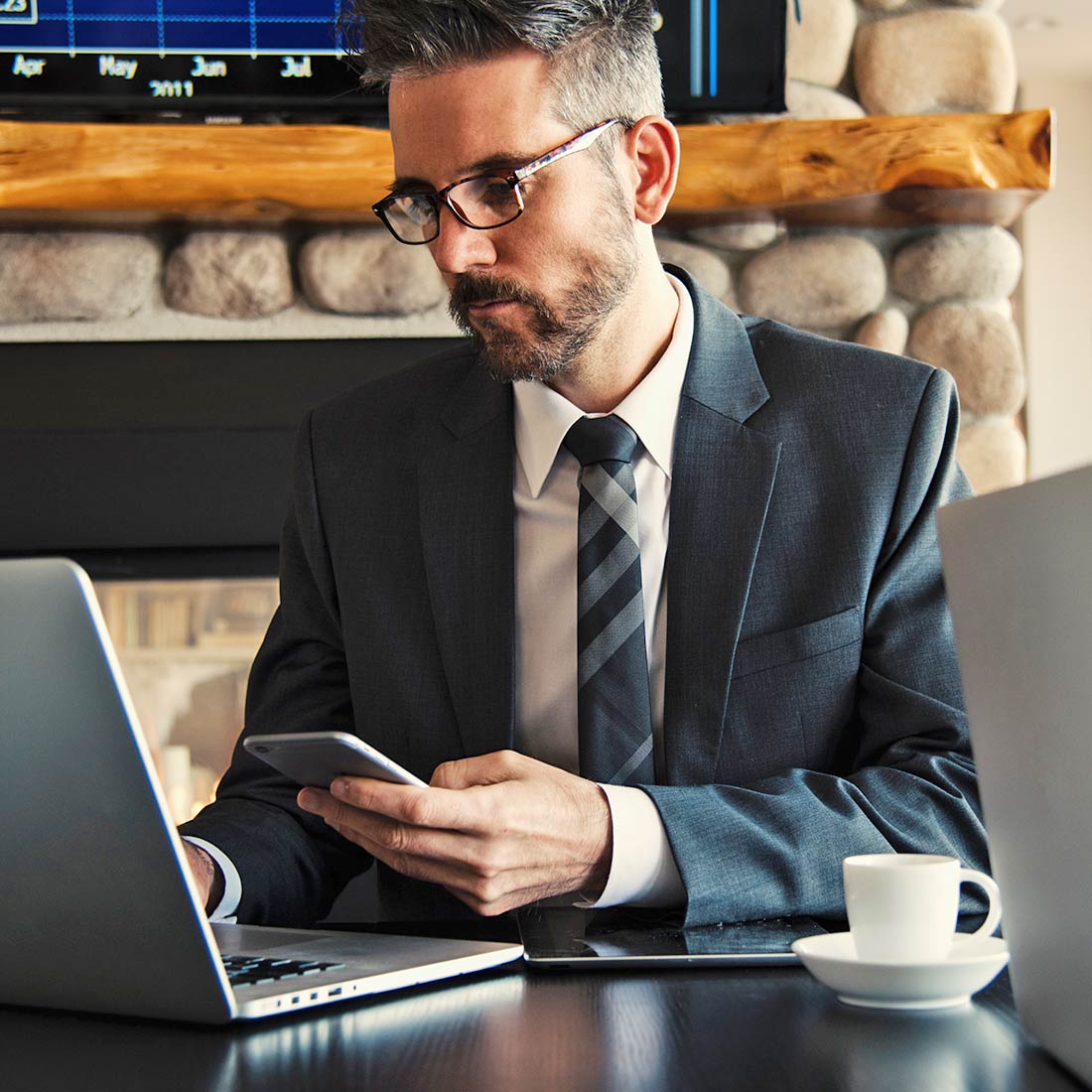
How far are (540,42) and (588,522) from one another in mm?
434

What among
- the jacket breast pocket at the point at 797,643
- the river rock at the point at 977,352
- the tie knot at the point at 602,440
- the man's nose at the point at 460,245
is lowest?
the jacket breast pocket at the point at 797,643

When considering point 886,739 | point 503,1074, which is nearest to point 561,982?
point 503,1074

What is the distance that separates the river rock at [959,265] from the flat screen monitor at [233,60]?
332 mm

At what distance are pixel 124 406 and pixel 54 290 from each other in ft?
0.67

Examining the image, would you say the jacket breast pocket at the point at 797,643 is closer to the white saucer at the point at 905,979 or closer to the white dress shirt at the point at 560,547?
the white dress shirt at the point at 560,547

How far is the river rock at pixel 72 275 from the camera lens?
219 cm

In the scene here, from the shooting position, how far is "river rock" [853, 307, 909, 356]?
7.40ft

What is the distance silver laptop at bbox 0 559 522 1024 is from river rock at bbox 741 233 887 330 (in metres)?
1.64

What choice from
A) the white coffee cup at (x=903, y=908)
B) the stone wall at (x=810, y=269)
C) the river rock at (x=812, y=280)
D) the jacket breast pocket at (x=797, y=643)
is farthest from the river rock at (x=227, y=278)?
the white coffee cup at (x=903, y=908)

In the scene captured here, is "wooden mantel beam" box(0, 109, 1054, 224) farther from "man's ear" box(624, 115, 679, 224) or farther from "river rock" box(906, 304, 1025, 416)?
"man's ear" box(624, 115, 679, 224)

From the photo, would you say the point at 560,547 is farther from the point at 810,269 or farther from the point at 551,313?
the point at 810,269

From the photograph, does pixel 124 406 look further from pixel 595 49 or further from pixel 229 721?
pixel 595 49

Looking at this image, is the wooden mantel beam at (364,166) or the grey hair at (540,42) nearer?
the grey hair at (540,42)

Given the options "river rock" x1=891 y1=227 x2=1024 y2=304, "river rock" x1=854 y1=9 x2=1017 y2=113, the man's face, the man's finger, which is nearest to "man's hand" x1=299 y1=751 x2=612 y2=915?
the man's finger
